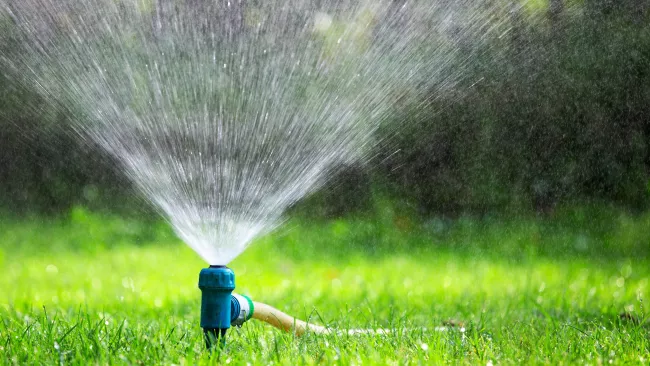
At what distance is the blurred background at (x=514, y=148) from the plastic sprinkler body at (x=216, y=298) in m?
5.19

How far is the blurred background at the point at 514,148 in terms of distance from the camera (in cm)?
761

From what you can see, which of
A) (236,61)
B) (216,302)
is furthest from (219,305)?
(236,61)

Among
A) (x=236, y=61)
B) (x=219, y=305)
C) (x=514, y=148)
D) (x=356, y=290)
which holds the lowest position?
(x=219, y=305)

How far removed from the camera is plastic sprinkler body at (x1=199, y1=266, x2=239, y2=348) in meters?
2.41

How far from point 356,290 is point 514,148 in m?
3.99

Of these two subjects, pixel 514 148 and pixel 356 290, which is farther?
pixel 514 148

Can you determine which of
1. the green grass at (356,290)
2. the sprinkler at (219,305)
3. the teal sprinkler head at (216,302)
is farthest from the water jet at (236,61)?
the teal sprinkler head at (216,302)

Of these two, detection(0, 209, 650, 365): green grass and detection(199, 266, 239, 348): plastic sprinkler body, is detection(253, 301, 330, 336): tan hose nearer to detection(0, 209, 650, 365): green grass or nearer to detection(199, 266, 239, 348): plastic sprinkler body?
detection(0, 209, 650, 365): green grass

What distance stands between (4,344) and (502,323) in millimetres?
1987

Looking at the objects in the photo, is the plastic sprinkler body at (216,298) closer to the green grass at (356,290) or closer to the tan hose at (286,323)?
the green grass at (356,290)

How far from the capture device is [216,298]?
2.45m

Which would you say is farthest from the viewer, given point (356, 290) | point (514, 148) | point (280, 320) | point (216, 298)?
point (514, 148)

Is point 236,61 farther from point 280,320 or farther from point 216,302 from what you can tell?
point 216,302

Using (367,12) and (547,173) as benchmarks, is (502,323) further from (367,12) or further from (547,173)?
(547,173)
